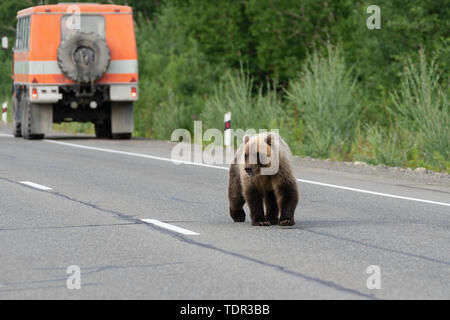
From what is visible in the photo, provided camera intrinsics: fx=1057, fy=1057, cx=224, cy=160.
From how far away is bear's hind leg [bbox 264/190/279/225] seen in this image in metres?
10.3

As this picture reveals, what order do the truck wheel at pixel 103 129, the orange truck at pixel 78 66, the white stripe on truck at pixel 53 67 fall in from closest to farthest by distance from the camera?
the orange truck at pixel 78 66 → the white stripe on truck at pixel 53 67 → the truck wheel at pixel 103 129

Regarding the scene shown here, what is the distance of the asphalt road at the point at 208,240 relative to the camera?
753cm

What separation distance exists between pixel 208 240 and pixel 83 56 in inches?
643

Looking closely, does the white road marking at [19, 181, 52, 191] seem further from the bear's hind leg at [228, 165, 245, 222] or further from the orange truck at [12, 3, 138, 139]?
the orange truck at [12, 3, 138, 139]

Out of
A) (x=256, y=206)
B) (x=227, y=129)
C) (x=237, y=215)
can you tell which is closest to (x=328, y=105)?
(x=227, y=129)

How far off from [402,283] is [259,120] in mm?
16352

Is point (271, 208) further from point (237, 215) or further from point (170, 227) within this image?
point (170, 227)

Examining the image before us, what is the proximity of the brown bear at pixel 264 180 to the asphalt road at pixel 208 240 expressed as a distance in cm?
18

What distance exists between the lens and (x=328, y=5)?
119 feet

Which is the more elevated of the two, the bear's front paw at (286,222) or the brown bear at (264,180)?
the brown bear at (264,180)

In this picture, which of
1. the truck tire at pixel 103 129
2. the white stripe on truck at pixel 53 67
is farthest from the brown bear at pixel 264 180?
the truck tire at pixel 103 129

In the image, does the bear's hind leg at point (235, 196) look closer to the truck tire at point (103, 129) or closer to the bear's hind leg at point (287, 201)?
the bear's hind leg at point (287, 201)
